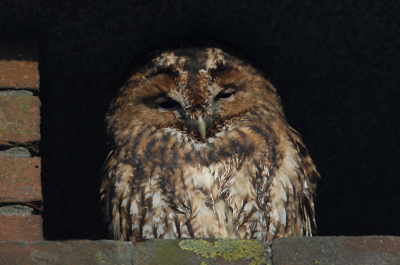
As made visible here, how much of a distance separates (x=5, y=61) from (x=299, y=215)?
128cm

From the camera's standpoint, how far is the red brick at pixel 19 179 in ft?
6.03

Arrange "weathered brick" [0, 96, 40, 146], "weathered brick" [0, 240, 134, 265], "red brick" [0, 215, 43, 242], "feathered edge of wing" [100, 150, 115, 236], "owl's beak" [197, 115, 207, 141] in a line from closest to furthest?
"weathered brick" [0, 240, 134, 265] < "red brick" [0, 215, 43, 242] < "weathered brick" [0, 96, 40, 146] < "owl's beak" [197, 115, 207, 141] < "feathered edge of wing" [100, 150, 115, 236]

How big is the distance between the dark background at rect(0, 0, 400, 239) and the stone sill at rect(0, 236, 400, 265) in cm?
88

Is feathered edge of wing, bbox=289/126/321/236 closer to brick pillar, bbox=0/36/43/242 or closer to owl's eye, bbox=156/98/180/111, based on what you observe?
owl's eye, bbox=156/98/180/111

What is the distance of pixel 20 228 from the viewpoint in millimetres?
1819

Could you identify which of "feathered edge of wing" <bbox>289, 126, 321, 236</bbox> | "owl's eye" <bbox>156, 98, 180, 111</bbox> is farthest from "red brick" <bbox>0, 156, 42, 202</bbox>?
"feathered edge of wing" <bbox>289, 126, 321, 236</bbox>

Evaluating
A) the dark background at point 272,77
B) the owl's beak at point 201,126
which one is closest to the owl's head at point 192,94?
the owl's beak at point 201,126

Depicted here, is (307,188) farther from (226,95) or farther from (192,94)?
(192,94)

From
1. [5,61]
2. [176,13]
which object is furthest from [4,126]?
[176,13]

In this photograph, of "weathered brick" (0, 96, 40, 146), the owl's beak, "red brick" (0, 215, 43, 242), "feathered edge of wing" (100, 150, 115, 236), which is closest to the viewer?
"red brick" (0, 215, 43, 242)

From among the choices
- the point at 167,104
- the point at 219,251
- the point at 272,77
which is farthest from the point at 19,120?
the point at 272,77

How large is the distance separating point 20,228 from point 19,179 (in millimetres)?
168

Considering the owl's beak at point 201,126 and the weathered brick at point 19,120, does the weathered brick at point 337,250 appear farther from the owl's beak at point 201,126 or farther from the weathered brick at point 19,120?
the weathered brick at point 19,120

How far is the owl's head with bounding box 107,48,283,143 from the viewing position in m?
2.08
